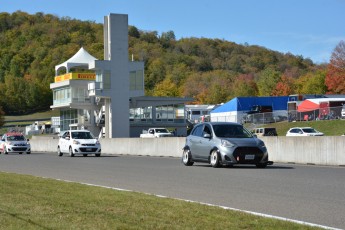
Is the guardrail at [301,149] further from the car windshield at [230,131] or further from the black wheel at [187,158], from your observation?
the black wheel at [187,158]

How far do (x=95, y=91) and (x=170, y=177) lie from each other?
55.2 metres

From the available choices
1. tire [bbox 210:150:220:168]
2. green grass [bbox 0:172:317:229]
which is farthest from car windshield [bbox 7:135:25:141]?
green grass [bbox 0:172:317:229]

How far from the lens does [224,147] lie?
2425cm

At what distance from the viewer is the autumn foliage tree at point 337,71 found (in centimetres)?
11956

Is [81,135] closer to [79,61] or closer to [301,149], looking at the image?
[301,149]

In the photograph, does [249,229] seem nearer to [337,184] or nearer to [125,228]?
[125,228]

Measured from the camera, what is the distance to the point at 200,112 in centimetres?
12031

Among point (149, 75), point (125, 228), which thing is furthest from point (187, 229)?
point (149, 75)

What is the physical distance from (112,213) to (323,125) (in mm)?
58517

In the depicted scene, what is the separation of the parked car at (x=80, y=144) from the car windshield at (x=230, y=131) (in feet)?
53.7

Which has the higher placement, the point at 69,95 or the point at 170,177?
the point at 69,95

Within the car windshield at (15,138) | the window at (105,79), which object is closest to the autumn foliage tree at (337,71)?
the window at (105,79)

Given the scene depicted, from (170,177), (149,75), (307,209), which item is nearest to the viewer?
(307,209)

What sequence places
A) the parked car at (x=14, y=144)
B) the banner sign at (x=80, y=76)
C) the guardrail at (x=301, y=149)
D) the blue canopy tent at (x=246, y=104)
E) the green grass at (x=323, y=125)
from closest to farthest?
the guardrail at (x=301, y=149) < the parked car at (x=14, y=144) < the green grass at (x=323, y=125) < the blue canopy tent at (x=246, y=104) < the banner sign at (x=80, y=76)
